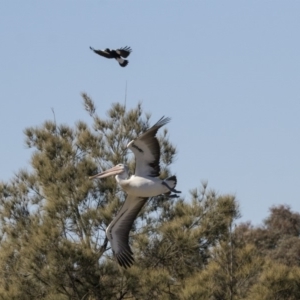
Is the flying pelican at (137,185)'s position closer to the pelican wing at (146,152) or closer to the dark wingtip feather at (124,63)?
the pelican wing at (146,152)

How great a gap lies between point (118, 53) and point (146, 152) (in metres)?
1.63

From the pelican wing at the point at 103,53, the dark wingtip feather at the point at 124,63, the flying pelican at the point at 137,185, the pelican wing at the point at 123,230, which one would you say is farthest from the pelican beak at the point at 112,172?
the pelican wing at the point at 103,53

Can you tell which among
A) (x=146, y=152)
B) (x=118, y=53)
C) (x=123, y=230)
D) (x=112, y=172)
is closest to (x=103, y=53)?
(x=118, y=53)

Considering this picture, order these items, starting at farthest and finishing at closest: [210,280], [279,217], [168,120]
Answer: [279,217]
[210,280]
[168,120]

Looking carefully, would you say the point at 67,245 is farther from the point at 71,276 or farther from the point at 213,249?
the point at 213,249

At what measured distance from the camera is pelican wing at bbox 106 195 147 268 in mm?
13734

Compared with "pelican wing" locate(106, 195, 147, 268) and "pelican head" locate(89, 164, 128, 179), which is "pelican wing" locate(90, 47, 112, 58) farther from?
"pelican wing" locate(106, 195, 147, 268)

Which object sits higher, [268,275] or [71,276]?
[71,276]

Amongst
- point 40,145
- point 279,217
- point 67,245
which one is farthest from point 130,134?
point 279,217

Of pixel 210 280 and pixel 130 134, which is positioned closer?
pixel 210 280

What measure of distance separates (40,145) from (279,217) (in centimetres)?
2257

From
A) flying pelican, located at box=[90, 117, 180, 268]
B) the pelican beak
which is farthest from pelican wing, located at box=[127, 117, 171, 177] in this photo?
the pelican beak

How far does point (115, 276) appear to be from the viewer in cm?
1438

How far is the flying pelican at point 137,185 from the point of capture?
42.2 feet
